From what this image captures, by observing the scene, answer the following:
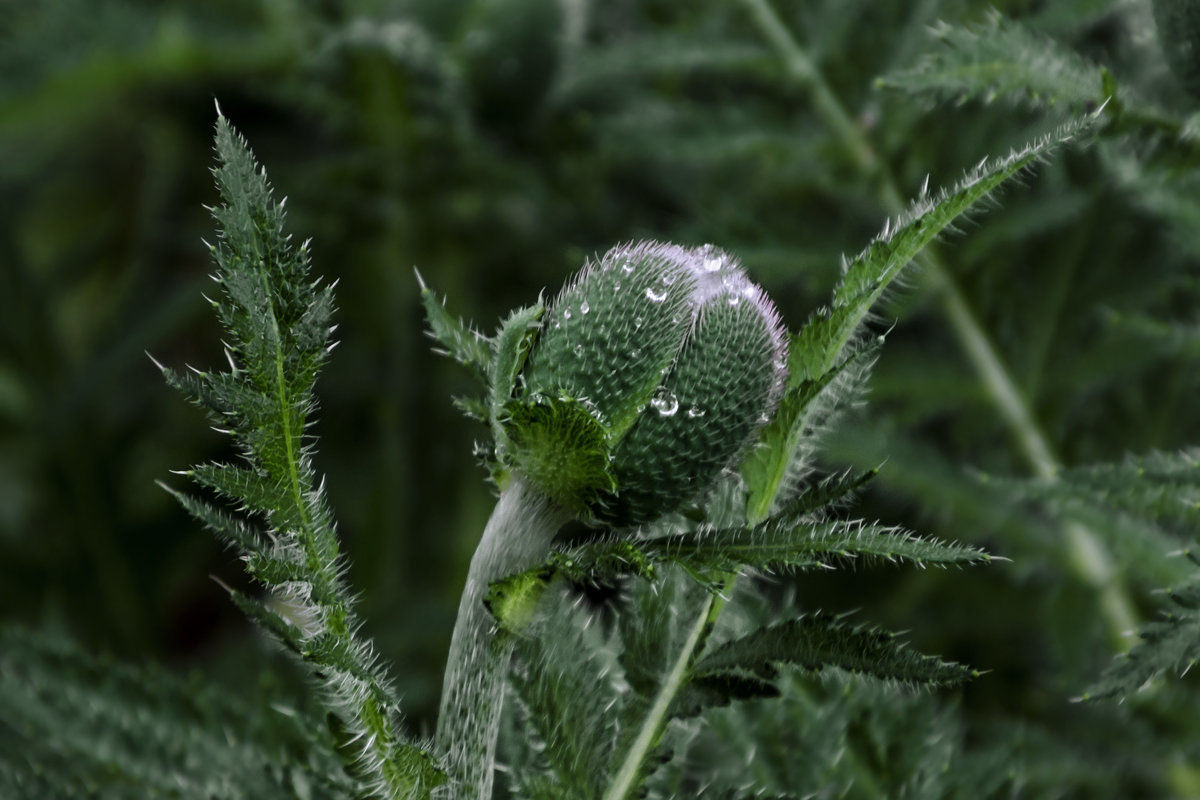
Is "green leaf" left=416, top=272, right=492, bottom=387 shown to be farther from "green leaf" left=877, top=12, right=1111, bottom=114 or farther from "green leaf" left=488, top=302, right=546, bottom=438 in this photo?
"green leaf" left=877, top=12, right=1111, bottom=114

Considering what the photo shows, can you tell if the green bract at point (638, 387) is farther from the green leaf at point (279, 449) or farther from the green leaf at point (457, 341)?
the green leaf at point (279, 449)

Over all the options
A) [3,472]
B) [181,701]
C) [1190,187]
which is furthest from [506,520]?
[3,472]

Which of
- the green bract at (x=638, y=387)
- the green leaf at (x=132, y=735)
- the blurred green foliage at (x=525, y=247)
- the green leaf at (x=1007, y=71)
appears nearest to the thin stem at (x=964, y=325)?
the blurred green foliage at (x=525, y=247)

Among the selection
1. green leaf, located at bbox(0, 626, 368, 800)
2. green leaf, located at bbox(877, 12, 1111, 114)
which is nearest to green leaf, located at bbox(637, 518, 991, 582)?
green leaf, located at bbox(0, 626, 368, 800)

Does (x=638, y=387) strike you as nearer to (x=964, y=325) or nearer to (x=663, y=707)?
(x=663, y=707)

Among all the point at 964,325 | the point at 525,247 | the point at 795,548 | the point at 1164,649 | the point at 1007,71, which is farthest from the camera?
the point at 525,247

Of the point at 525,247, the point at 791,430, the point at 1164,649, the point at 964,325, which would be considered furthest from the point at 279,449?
the point at 525,247

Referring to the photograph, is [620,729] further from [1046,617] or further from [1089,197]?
[1089,197]
